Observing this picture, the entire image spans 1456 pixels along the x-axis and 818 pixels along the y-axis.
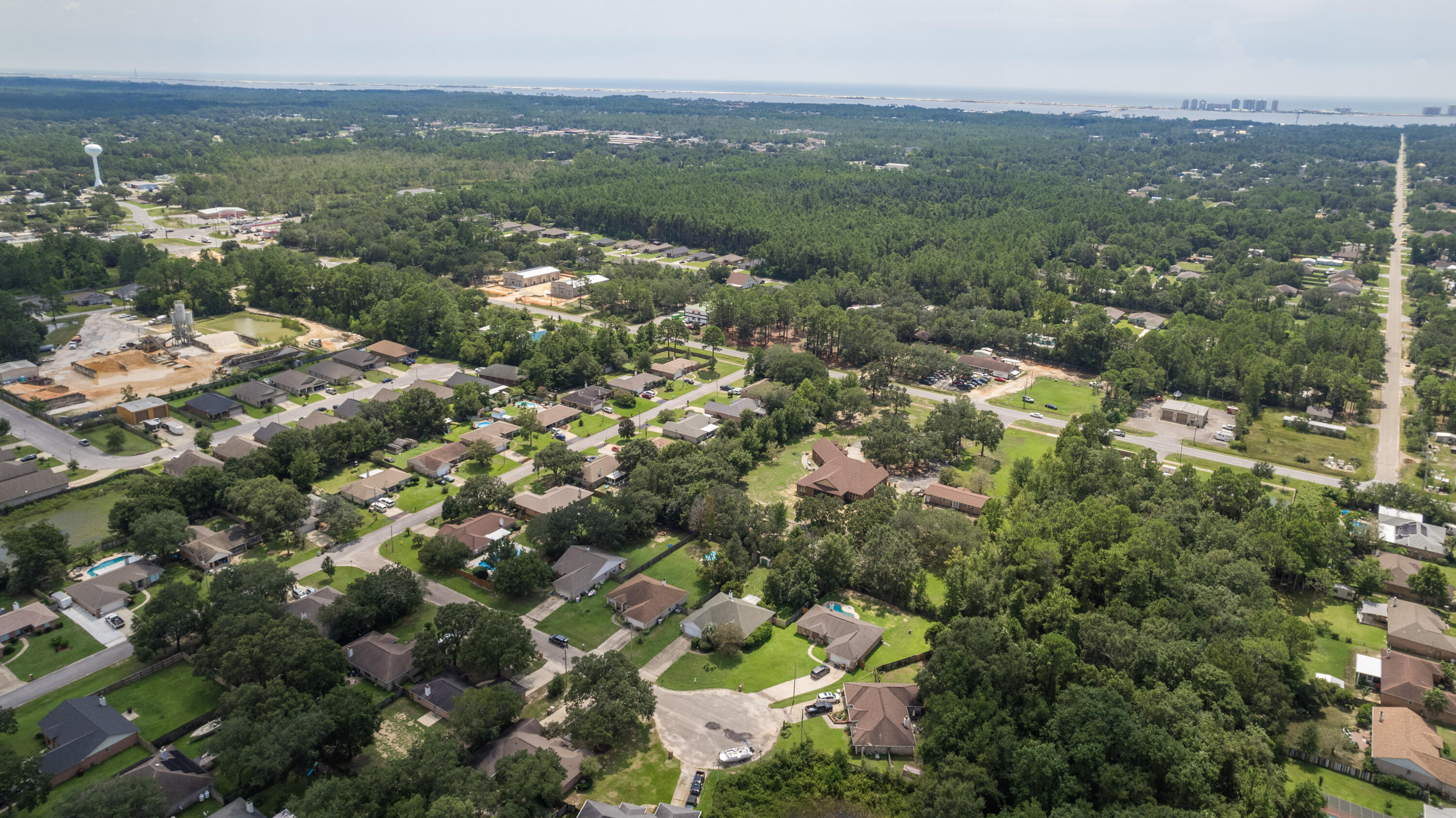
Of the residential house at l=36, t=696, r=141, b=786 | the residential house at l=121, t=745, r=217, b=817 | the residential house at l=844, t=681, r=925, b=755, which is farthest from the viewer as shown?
the residential house at l=844, t=681, r=925, b=755

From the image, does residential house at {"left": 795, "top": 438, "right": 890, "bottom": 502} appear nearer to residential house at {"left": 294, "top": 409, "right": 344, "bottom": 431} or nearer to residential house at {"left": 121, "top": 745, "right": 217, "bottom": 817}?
residential house at {"left": 294, "top": 409, "right": 344, "bottom": 431}

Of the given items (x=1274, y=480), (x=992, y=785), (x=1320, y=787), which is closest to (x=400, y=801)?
(x=992, y=785)

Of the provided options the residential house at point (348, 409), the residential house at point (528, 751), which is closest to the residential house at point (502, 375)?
the residential house at point (348, 409)

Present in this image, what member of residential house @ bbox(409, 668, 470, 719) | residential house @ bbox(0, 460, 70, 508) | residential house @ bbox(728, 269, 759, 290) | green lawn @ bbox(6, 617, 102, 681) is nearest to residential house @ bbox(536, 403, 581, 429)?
residential house @ bbox(409, 668, 470, 719)

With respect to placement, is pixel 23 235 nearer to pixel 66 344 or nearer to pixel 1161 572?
pixel 66 344

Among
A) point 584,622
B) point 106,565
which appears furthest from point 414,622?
point 106,565

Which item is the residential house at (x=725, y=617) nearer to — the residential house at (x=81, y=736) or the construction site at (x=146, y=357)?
the residential house at (x=81, y=736)
